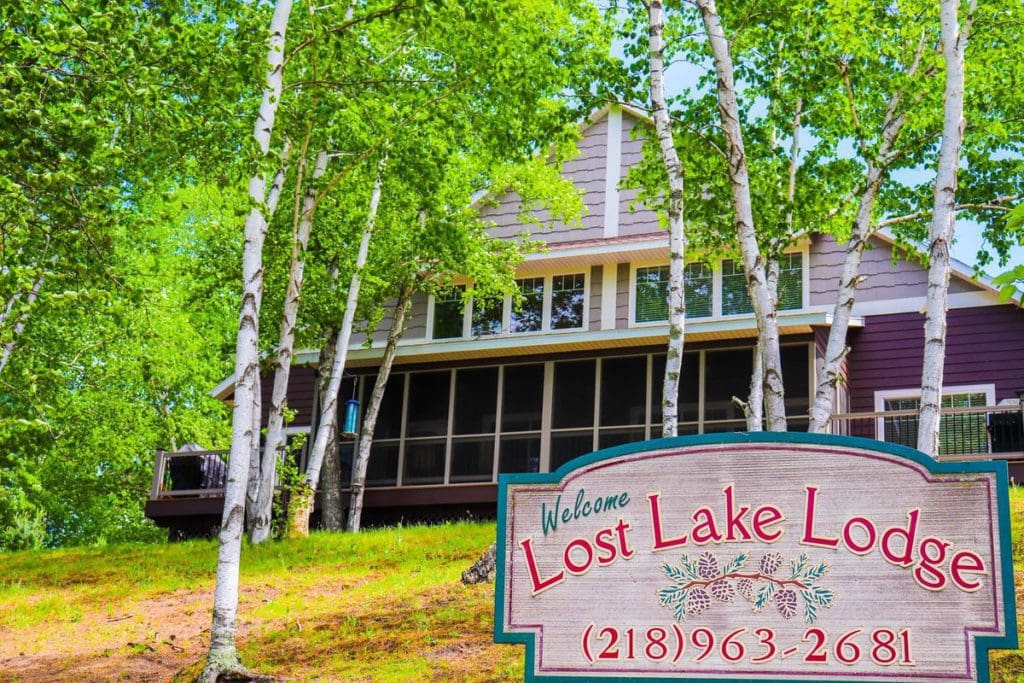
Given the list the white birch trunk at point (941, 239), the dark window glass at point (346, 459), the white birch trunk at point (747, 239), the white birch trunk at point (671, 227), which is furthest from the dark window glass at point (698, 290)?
the white birch trunk at point (941, 239)

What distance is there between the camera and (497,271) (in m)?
21.9

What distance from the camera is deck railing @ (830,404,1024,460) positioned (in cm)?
1830

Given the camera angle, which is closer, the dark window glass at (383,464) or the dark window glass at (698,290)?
the dark window glass at (698,290)

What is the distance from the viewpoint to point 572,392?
23047 millimetres

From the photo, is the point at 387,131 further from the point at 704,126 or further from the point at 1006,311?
the point at 1006,311

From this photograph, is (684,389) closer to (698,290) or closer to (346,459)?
(698,290)

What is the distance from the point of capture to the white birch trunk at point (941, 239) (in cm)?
1082

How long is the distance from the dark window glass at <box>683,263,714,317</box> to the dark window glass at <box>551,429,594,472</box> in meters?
3.02

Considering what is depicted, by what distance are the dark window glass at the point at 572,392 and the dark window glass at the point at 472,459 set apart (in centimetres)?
140

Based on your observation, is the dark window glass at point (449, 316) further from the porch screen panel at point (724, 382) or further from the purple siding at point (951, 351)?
the purple siding at point (951, 351)

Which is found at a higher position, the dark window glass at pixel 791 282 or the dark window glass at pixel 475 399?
the dark window glass at pixel 791 282

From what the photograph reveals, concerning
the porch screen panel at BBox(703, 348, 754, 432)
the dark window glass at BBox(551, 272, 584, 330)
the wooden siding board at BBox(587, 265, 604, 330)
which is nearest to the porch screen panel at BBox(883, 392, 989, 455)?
the porch screen panel at BBox(703, 348, 754, 432)

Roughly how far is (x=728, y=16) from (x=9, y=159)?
909cm

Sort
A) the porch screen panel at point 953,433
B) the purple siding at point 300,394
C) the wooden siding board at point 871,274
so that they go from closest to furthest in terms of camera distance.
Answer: the porch screen panel at point 953,433 → the wooden siding board at point 871,274 → the purple siding at point 300,394
